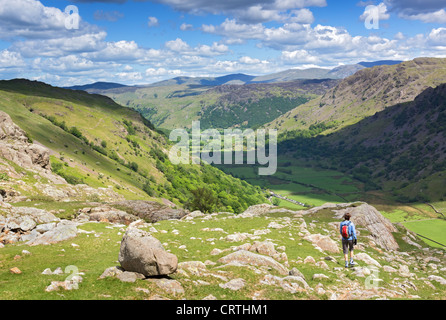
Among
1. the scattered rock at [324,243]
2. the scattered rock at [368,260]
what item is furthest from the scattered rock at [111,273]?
the scattered rock at [368,260]

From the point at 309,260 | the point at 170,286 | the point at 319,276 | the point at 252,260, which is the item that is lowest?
the point at 309,260

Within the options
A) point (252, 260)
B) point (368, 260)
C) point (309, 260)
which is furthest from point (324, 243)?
point (252, 260)

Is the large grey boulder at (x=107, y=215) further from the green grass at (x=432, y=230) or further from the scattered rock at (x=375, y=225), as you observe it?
the green grass at (x=432, y=230)

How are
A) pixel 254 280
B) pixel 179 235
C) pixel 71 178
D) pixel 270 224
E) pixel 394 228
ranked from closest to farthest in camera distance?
pixel 254 280 → pixel 179 235 → pixel 270 224 → pixel 394 228 → pixel 71 178

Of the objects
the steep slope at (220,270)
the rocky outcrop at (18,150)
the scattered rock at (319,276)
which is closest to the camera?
the steep slope at (220,270)

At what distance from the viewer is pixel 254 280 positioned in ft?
79.5

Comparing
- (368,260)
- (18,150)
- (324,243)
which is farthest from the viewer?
Result: (18,150)

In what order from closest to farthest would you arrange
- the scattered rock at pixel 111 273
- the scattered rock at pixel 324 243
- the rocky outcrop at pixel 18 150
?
the scattered rock at pixel 111 273
the scattered rock at pixel 324 243
the rocky outcrop at pixel 18 150

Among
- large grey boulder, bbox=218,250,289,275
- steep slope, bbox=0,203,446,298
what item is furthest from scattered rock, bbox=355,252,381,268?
large grey boulder, bbox=218,250,289,275

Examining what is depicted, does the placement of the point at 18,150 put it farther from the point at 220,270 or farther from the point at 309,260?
the point at 309,260

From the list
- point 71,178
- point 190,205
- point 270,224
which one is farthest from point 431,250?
point 71,178
